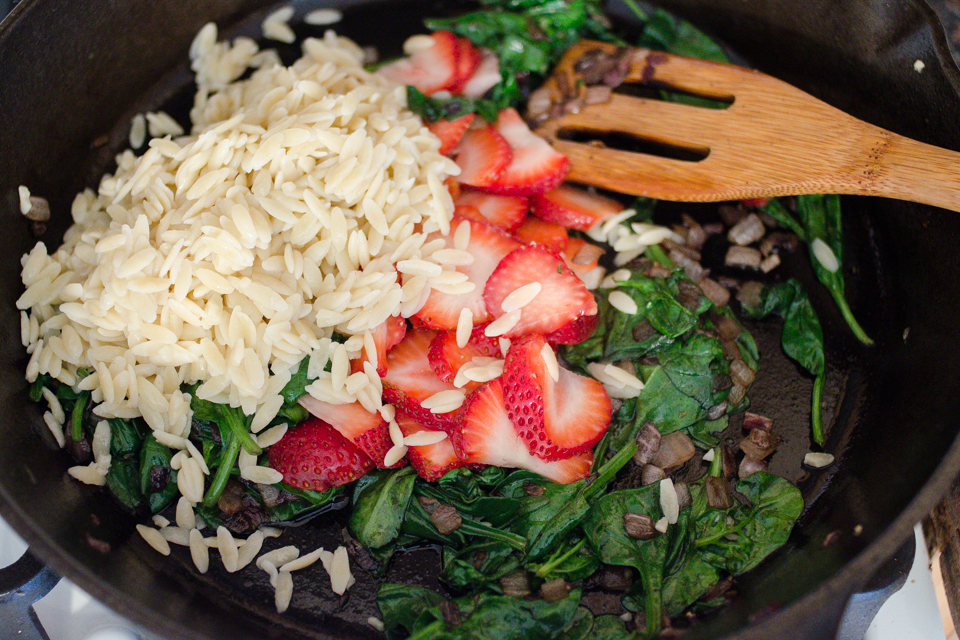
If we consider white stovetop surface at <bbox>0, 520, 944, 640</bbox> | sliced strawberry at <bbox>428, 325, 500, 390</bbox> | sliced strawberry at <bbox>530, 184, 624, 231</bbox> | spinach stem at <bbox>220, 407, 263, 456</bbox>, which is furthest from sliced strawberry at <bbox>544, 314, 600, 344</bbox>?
white stovetop surface at <bbox>0, 520, 944, 640</bbox>

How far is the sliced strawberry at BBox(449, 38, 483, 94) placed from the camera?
2.19 metres

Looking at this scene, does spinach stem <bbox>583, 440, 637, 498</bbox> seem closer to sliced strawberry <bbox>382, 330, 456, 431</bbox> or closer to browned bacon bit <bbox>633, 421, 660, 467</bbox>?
browned bacon bit <bbox>633, 421, 660, 467</bbox>

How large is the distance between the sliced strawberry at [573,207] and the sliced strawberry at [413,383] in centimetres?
56

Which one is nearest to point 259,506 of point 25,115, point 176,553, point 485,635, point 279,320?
point 176,553

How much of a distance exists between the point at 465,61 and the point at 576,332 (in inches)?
39.9

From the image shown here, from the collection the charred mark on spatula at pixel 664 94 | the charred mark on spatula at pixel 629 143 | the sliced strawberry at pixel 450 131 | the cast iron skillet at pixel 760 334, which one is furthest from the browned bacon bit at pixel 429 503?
the charred mark on spatula at pixel 664 94

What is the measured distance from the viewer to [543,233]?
1.97m

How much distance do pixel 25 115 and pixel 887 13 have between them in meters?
2.34

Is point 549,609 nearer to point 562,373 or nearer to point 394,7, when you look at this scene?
point 562,373

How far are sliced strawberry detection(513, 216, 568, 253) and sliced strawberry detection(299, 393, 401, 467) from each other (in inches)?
26.5

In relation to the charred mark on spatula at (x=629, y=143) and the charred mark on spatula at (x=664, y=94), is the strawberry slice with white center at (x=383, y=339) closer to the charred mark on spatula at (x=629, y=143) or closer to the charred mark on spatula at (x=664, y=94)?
the charred mark on spatula at (x=629, y=143)

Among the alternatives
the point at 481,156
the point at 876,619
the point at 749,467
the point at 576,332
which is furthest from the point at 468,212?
the point at 876,619

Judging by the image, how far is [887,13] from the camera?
1868mm

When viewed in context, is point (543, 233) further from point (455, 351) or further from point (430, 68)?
point (430, 68)
